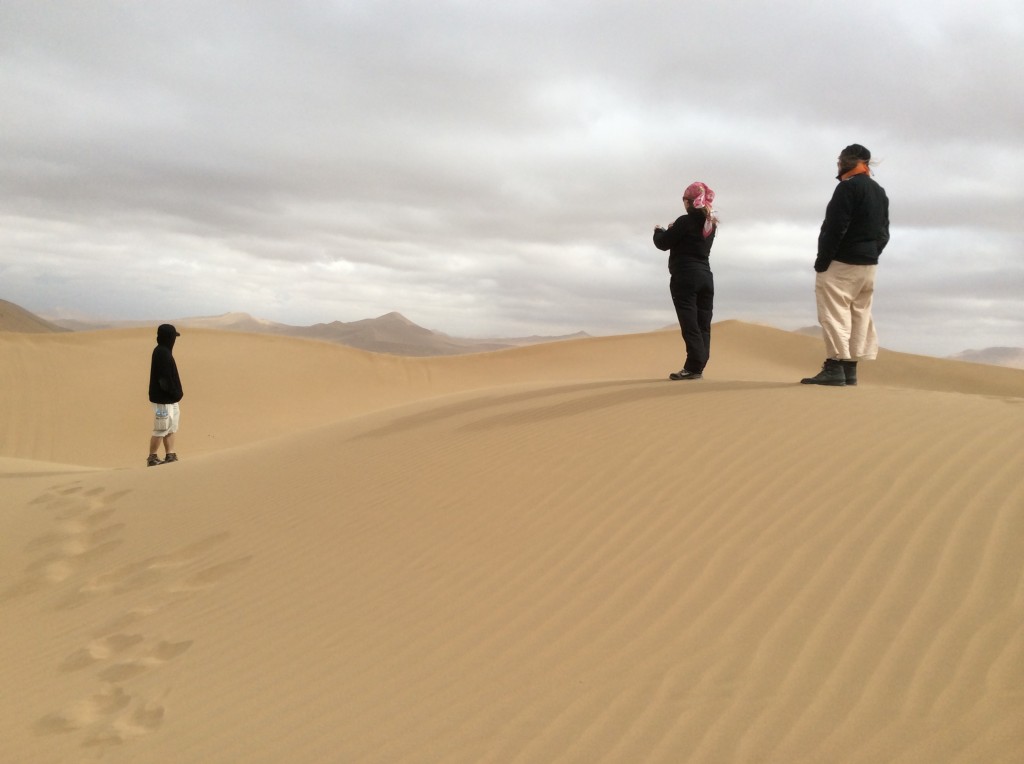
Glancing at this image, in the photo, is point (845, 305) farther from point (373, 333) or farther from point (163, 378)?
point (373, 333)

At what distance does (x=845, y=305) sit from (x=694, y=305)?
1.65 m

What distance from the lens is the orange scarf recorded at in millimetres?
6426

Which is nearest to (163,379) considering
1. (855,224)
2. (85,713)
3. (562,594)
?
(85,713)

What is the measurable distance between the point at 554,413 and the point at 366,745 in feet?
13.9

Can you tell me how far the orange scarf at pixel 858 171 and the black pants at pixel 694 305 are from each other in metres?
1.77

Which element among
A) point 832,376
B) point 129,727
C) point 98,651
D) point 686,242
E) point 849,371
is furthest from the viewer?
point 686,242

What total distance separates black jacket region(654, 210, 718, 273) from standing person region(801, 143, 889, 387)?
144 centimetres

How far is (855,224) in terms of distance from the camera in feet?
21.0

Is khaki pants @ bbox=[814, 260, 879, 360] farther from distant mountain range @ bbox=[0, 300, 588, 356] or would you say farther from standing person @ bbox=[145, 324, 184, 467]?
distant mountain range @ bbox=[0, 300, 588, 356]

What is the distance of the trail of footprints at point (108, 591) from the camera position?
11.2 feet

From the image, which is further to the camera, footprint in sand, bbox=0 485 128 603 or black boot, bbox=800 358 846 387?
black boot, bbox=800 358 846 387

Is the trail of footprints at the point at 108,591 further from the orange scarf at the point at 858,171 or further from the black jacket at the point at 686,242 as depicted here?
the orange scarf at the point at 858,171

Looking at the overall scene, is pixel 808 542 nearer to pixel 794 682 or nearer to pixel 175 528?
pixel 794 682

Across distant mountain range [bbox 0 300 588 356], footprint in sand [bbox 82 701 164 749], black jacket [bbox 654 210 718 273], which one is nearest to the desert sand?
footprint in sand [bbox 82 701 164 749]
